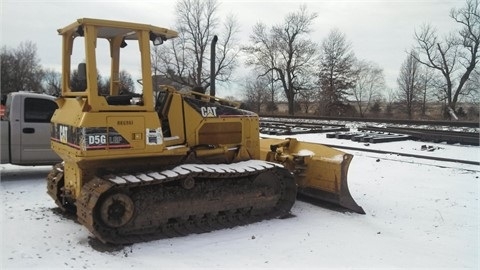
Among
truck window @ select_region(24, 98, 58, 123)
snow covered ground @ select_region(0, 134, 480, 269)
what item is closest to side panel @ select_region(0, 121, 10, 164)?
truck window @ select_region(24, 98, 58, 123)

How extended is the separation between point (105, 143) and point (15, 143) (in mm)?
4905

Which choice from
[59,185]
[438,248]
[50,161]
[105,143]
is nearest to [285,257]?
[438,248]

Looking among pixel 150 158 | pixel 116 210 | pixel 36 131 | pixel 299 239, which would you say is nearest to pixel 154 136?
pixel 150 158

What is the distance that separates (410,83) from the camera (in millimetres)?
51031

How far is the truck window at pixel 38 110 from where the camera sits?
31.4 ft

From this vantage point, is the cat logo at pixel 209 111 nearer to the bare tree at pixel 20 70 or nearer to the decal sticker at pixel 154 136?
the decal sticker at pixel 154 136

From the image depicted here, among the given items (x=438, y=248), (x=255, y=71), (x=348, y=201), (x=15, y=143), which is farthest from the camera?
(x=255, y=71)

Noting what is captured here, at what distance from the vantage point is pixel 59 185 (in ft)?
22.8

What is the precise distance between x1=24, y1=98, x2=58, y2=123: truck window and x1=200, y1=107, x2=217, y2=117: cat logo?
14.7ft

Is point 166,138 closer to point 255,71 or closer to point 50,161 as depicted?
point 50,161

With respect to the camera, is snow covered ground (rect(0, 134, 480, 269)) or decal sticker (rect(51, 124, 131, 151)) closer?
snow covered ground (rect(0, 134, 480, 269))

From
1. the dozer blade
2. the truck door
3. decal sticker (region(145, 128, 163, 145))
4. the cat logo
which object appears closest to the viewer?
decal sticker (region(145, 128, 163, 145))

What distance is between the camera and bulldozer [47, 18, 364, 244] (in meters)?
5.59

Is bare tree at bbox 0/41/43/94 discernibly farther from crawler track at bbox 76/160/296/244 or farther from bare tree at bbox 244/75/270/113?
crawler track at bbox 76/160/296/244
